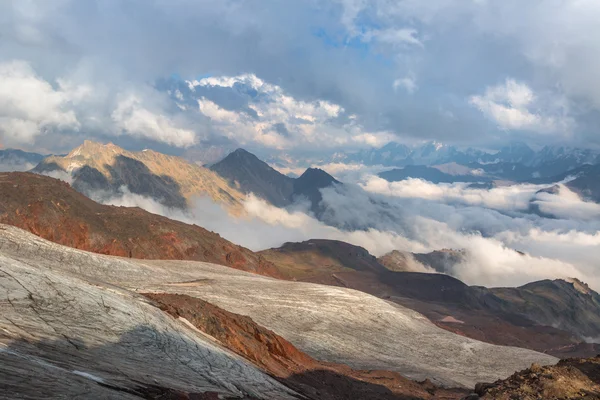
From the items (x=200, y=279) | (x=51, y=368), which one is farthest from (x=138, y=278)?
(x=51, y=368)

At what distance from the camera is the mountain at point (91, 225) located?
129 metres

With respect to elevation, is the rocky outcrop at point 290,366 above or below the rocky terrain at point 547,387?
below

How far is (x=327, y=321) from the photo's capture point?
80.2 meters

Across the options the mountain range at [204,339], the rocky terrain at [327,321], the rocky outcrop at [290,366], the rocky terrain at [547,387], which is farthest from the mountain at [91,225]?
the rocky terrain at [547,387]

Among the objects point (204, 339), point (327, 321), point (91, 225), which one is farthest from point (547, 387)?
point (91, 225)

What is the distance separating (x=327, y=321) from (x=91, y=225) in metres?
87.8

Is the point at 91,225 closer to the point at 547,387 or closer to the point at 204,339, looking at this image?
the point at 204,339

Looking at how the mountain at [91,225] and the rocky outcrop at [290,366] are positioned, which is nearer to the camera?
the rocky outcrop at [290,366]

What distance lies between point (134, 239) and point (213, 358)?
122 meters

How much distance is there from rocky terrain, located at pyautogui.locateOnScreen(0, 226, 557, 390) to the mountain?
52.6 m

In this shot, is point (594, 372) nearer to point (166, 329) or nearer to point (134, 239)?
point (166, 329)

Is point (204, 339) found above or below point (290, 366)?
above

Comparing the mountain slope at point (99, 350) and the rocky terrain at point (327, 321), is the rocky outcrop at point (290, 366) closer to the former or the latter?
the mountain slope at point (99, 350)

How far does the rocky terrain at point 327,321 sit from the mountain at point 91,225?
172ft
